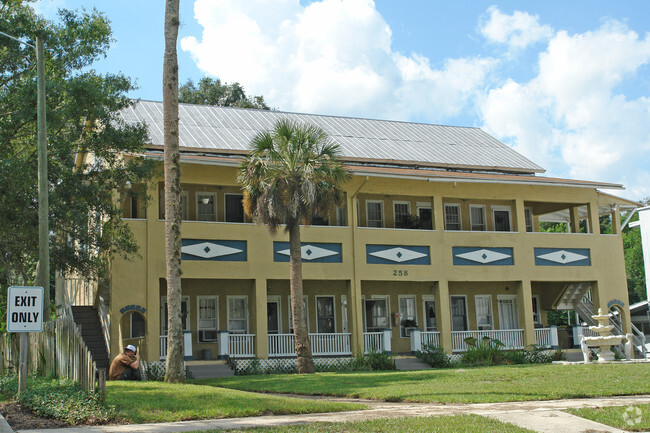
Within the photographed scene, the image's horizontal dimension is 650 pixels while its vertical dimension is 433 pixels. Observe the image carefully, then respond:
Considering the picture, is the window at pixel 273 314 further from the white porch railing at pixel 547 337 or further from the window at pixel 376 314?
the white porch railing at pixel 547 337

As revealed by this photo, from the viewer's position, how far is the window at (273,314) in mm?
29609

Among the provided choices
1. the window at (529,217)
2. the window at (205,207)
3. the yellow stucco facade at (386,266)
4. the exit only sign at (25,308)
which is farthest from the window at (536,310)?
the exit only sign at (25,308)

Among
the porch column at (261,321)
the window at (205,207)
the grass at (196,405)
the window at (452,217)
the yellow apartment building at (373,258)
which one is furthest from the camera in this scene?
the window at (452,217)

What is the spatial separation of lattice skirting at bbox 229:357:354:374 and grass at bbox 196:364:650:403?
221 cm

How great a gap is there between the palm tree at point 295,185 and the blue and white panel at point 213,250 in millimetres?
3024

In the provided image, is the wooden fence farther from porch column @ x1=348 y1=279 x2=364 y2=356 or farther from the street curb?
porch column @ x1=348 y1=279 x2=364 y2=356

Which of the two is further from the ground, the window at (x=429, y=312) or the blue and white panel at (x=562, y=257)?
the blue and white panel at (x=562, y=257)

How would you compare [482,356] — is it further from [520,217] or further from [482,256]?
[520,217]

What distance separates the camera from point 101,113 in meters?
22.4

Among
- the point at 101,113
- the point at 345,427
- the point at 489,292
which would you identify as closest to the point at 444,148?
the point at 489,292

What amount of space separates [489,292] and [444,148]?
7.81 m

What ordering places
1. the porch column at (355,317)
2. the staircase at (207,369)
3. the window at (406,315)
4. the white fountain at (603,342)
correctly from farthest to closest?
the window at (406,315)
the porch column at (355,317)
the white fountain at (603,342)
the staircase at (207,369)

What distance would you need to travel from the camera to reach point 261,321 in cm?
2697

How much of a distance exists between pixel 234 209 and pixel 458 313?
1116cm
